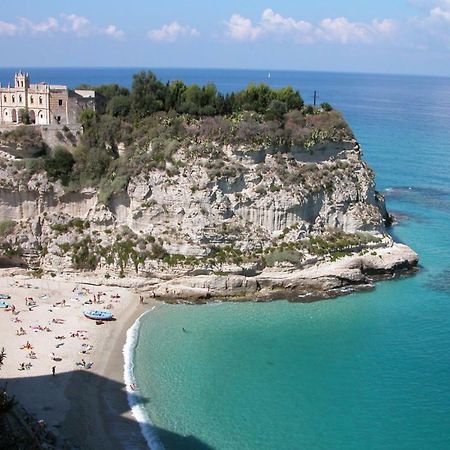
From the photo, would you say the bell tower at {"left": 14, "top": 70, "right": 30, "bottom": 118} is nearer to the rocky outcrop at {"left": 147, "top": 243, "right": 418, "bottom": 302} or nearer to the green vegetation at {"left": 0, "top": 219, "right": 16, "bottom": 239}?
the green vegetation at {"left": 0, "top": 219, "right": 16, "bottom": 239}

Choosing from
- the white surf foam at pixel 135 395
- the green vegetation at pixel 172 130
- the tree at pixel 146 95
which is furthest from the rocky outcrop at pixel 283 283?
the tree at pixel 146 95

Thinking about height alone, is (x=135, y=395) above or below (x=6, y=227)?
below

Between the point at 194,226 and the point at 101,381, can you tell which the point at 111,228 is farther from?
the point at 101,381

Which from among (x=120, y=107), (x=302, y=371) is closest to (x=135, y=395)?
(x=302, y=371)

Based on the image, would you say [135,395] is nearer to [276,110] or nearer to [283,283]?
[283,283]

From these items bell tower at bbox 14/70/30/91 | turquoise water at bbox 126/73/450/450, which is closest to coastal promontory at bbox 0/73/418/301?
turquoise water at bbox 126/73/450/450
